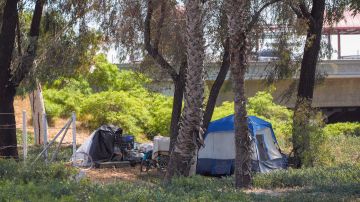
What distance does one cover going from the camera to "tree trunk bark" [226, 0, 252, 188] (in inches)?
499

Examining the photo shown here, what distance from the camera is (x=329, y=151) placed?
19422 mm

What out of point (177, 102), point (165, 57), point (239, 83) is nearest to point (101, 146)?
point (177, 102)

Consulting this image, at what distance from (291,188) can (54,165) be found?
471cm

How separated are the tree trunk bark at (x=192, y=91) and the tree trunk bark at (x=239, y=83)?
924mm

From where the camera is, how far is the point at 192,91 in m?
13.6

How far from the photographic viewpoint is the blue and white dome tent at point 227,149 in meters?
19.8

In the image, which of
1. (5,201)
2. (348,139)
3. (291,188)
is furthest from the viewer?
(348,139)

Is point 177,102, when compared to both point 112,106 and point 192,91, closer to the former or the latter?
point 192,91

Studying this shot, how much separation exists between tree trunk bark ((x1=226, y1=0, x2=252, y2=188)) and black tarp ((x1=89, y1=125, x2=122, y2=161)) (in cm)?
813

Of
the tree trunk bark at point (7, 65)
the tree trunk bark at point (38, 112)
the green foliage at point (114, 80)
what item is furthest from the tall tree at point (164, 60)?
the green foliage at point (114, 80)

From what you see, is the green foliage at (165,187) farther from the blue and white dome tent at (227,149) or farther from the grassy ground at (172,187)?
the blue and white dome tent at (227,149)

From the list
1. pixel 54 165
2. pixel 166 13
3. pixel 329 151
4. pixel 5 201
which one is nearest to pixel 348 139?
pixel 329 151

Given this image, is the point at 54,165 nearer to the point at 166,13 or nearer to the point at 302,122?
the point at 166,13

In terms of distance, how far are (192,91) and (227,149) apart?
6.80 metres
